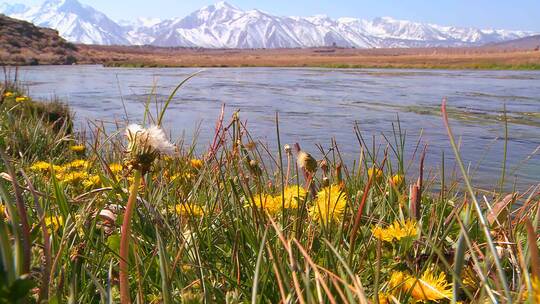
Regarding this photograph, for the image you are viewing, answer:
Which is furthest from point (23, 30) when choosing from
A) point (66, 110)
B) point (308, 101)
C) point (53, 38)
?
point (66, 110)

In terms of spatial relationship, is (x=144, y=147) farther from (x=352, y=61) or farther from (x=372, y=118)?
(x=352, y=61)

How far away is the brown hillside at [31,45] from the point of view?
3706cm

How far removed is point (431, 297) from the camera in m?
0.77

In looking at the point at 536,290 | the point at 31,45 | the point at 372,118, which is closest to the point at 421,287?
the point at 536,290

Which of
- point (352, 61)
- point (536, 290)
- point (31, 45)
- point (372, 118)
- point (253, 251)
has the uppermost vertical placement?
point (536, 290)

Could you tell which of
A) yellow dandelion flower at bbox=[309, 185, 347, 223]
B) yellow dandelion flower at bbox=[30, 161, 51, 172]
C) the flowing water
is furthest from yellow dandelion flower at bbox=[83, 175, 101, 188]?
the flowing water

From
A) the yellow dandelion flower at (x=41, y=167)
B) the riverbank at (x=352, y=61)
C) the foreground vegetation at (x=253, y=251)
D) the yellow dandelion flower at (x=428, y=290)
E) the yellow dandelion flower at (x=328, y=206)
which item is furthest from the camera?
the riverbank at (x=352, y=61)

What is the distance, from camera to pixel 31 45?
43469mm

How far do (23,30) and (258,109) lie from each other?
1714 inches

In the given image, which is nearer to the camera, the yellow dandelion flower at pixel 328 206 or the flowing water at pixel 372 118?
the yellow dandelion flower at pixel 328 206

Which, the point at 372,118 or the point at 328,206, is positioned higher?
the point at 328,206

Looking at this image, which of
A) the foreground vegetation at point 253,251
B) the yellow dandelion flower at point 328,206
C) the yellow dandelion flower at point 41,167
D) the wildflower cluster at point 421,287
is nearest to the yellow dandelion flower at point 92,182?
the foreground vegetation at point 253,251

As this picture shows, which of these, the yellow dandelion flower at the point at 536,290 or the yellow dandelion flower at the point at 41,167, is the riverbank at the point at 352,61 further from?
the yellow dandelion flower at the point at 536,290

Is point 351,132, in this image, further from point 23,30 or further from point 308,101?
point 23,30
